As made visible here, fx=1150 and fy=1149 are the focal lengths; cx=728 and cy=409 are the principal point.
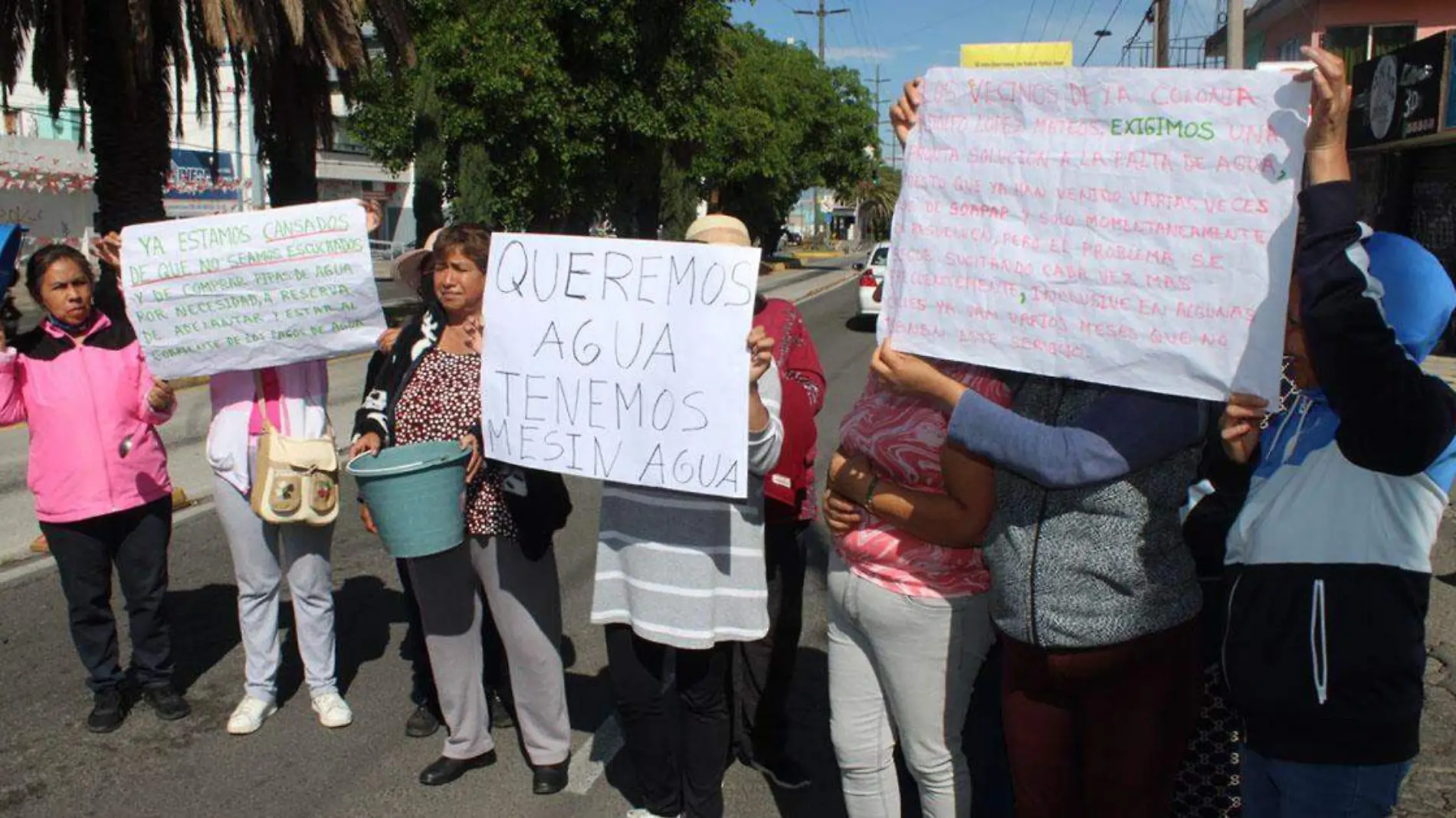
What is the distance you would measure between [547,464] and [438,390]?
731 millimetres

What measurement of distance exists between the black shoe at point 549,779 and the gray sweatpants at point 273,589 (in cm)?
107

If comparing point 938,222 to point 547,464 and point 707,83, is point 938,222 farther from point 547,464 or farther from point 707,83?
point 707,83

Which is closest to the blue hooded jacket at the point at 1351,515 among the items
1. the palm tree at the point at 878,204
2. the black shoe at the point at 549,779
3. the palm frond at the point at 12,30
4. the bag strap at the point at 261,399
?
the black shoe at the point at 549,779

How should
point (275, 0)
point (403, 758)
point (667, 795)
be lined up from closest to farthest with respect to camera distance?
point (667, 795) → point (403, 758) → point (275, 0)

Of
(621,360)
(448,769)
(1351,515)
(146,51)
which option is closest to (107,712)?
(448,769)

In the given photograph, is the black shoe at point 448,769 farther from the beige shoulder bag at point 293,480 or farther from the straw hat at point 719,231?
the straw hat at point 719,231

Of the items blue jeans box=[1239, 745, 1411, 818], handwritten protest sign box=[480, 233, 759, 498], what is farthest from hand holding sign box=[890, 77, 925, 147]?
blue jeans box=[1239, 745, 1411, 818]

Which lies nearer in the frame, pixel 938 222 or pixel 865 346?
pixel 938 222

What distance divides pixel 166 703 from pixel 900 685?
313cm

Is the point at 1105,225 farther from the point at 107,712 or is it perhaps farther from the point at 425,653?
the point at 107,712

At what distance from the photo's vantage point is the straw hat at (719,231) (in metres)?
3.40

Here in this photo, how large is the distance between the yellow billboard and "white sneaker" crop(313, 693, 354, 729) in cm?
333

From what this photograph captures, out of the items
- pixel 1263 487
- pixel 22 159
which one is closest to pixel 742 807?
pixel 1263 487

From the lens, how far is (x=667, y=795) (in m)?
3.53
